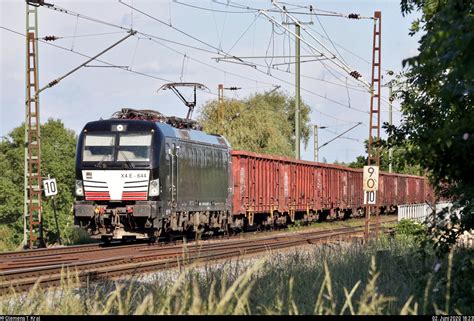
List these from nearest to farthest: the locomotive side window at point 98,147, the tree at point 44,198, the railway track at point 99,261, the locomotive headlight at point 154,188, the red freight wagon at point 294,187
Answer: the railway track at point 99,261
the locomotive headlight at point 154,188
the locomotive side window at point 98,147
the red freight wagon at point 294,187
the tree at point 44,198

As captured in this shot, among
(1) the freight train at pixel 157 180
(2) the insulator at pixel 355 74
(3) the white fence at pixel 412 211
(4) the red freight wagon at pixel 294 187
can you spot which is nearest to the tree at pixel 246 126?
(4) the red freight wagon at pixel 294 187

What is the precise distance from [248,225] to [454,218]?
23.4 m

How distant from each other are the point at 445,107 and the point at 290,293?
340 centimetres

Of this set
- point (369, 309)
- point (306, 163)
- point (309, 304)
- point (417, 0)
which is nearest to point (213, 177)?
point (306, 163)

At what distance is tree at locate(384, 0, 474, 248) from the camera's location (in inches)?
272

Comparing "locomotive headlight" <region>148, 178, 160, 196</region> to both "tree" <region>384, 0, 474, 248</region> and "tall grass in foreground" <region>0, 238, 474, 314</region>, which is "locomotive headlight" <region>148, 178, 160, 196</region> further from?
"tree" <region>384, 0, 474, 248</region>

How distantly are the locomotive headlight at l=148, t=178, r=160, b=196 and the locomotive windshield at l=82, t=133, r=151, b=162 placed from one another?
0.61 metres

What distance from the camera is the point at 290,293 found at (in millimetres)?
7230

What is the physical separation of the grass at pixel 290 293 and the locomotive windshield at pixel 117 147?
9.44 meters

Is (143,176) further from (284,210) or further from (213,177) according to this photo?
(284,210)

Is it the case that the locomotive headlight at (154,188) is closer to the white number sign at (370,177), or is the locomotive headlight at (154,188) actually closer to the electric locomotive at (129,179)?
the electric locomotive at (129,179)

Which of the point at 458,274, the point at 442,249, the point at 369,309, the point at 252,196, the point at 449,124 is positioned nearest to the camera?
the point at 369,309

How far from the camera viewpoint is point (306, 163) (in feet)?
127

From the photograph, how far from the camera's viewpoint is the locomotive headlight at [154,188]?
72.6ft
